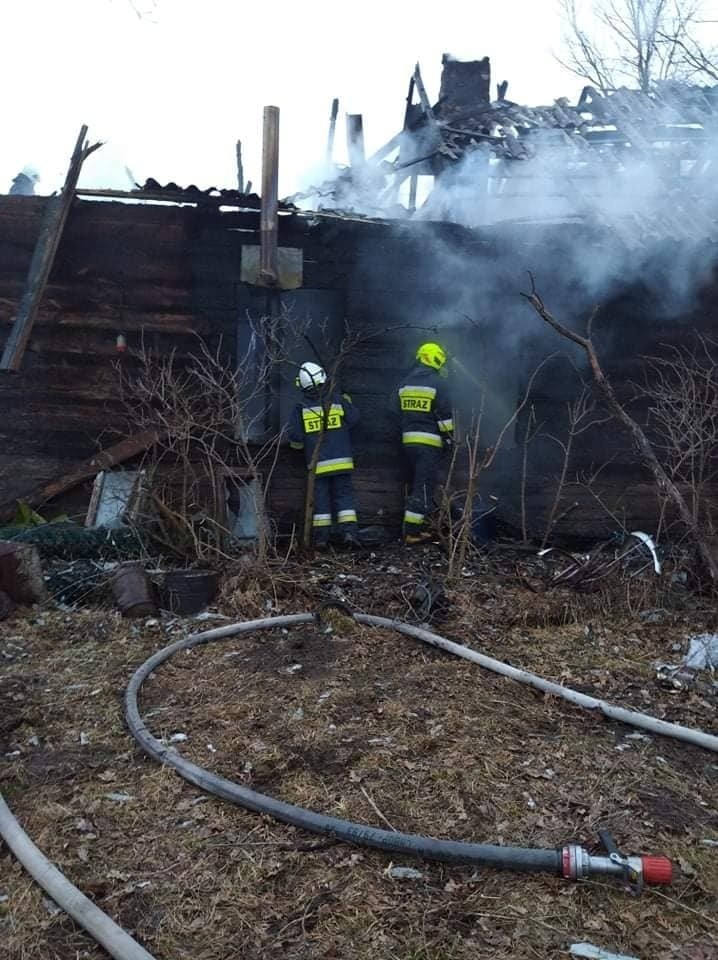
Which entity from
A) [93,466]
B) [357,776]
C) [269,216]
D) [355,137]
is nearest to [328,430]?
[269,216]

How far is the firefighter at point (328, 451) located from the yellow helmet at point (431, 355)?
79 cm

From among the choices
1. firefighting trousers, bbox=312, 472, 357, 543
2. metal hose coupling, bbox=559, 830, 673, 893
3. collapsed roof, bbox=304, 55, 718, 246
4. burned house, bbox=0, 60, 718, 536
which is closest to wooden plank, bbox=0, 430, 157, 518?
burned house, bbox=0, 60, 718, 536

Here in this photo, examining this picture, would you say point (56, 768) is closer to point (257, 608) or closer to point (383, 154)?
point (257, 608)

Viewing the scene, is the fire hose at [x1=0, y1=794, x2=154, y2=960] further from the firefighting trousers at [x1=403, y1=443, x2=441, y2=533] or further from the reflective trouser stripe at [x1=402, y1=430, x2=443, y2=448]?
the reflective trouser stripe at [x1=402, y1=430, x2=443, y2=448]

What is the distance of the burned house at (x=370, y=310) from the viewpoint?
773cm

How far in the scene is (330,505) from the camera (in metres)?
7.51

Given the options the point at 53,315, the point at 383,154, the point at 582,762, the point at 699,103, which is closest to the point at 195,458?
the point at 53,315

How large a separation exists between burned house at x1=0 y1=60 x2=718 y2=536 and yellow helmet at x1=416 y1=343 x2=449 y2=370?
0.84 feet

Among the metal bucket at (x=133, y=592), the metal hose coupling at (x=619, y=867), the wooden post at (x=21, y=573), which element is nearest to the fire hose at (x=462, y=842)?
the metal hose coupling at (x=619, y=867)

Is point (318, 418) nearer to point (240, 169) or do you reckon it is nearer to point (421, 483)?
point (421, 483)

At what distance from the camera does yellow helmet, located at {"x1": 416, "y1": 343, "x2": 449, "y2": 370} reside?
7.53 meters

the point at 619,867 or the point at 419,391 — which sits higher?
the point at 419,391

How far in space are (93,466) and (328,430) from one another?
2.31 meters

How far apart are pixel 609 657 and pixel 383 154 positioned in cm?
888
